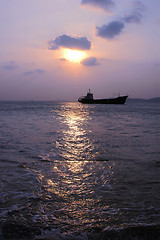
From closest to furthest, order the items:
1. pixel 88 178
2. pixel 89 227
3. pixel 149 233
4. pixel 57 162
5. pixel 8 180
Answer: pixel 149 233
pixel 89 227
pixel 8 180
pixel 88 178
pixel 57 162

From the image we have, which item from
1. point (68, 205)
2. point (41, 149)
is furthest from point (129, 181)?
point (41, 149)

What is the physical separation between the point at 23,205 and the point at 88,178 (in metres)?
2.47

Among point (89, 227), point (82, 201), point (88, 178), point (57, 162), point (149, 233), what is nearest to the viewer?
point (149, 233)

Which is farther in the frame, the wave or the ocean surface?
the ocean surface

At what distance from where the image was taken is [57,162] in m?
8.27

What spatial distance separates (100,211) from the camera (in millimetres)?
4238

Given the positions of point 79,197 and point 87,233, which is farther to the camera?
point 79,197

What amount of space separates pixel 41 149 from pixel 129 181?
5.88m

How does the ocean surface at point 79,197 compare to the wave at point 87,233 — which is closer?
the wave at point 87,233

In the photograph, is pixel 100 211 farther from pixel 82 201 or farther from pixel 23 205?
pixel 23 205

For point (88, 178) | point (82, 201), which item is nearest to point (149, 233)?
point (82, 201)

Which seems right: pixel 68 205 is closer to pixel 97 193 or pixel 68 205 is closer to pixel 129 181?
pixel 97 193

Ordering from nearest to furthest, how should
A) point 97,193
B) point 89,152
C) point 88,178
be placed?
point 97,193 < point 88,178 < point 89,152

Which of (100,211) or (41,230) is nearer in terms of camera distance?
(41,230)
